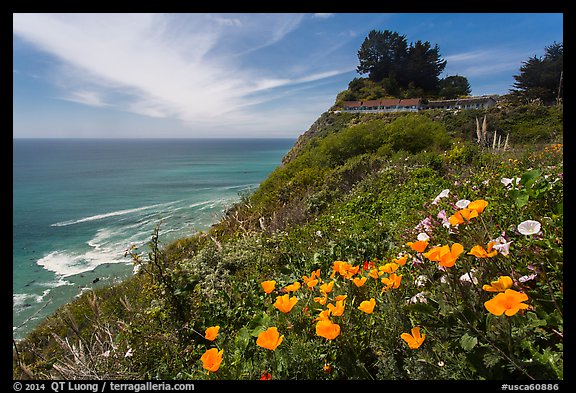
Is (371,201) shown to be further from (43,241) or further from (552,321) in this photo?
(43,241)

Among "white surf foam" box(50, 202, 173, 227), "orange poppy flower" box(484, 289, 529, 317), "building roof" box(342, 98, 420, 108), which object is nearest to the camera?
"orange poppy flower" box(484, 289, 529, 317)

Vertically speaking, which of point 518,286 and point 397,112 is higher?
point 397,112

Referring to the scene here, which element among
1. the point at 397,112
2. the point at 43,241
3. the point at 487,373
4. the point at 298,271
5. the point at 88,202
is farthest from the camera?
the point at 397,112

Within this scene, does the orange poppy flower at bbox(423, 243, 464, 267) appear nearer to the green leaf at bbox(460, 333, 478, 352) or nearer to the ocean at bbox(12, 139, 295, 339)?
the green leaf at bbox(460, 333, 478, 352)

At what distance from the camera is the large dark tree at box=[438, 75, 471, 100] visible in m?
45.6

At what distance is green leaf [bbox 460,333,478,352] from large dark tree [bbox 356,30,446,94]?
175 ft

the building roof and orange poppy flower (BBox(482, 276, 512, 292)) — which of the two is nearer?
orange poppy flower (BBox(482, 276, 512, 292))

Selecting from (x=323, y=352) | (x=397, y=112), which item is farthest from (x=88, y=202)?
(x=397, y=112)

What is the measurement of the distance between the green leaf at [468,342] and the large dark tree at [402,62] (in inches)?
2103

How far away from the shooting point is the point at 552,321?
4.16 feet

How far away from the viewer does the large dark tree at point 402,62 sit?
47.9 metres

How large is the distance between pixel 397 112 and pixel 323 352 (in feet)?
143

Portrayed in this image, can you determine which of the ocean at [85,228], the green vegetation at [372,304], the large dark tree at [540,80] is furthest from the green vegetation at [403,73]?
the green vegetation at [372,304]

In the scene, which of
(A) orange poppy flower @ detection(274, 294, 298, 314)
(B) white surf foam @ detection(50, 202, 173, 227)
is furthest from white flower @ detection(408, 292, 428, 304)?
(B) white surf foam @ detection(50, 202, 173, 227)
